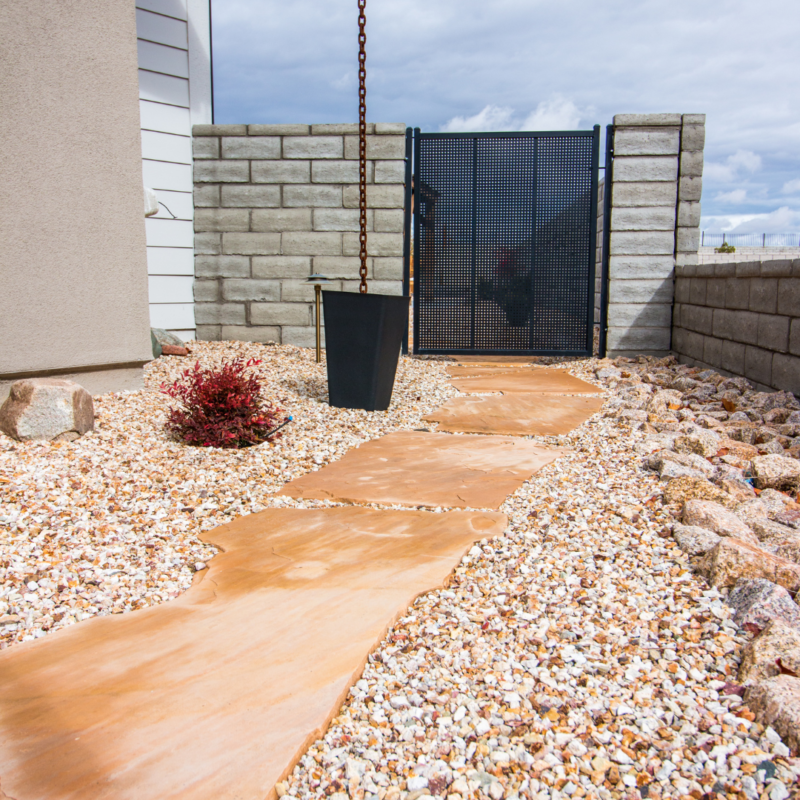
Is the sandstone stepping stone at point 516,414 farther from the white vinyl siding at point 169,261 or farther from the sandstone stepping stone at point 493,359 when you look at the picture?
the white vinyl siding at point 169,261

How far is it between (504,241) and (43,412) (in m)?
4.33

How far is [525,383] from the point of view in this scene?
5074 mm

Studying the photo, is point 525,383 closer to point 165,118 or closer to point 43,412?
point 43,412

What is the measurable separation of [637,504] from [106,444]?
83.8 inches

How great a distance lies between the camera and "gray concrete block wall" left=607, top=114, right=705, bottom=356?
5.86 metres

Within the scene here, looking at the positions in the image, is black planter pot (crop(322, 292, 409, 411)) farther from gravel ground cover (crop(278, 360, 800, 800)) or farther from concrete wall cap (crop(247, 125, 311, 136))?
concrete wall cap (crop(247, 125, 311, 136))

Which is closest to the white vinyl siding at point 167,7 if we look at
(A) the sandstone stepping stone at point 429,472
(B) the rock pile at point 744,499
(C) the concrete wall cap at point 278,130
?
(C) the concrete wall cap at point 278,130

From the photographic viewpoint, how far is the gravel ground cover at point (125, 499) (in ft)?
5.51

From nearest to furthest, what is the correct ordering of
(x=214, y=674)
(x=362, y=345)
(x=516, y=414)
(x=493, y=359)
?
(x=214, y=674)
(x=362, y=345)
(x=516, y=414)
(x=493, y=359)

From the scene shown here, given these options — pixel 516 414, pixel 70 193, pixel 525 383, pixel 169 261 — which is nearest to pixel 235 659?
pixel 516 414

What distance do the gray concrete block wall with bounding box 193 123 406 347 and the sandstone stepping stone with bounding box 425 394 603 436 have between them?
2.07 metres

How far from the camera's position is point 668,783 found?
1064mm

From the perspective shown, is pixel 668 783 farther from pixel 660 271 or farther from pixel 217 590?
pixel 660 271

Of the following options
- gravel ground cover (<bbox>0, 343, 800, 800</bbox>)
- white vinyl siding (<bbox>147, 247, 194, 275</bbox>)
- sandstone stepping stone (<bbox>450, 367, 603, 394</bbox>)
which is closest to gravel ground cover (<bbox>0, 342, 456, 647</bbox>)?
gravel ground cover (<bbox>0, 343, 800, 800</bbox>)
